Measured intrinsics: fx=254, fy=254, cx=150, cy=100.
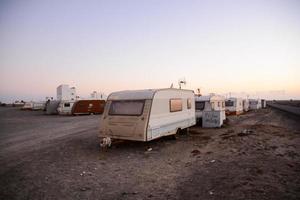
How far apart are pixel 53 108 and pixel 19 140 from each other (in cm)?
2523

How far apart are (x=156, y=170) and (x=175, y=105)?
18.3 ft

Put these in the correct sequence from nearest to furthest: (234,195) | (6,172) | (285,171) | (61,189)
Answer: (234,195), (61,189), (285,171), (6,172)

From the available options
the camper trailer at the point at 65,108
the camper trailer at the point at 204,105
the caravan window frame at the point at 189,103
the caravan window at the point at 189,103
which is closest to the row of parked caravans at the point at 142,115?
the caravan window frame at the point at 189,103

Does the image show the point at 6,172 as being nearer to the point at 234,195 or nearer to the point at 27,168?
the point at 27,168

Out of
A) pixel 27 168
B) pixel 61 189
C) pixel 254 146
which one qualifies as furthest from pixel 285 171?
pixel 27 168

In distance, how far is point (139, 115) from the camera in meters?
10.9

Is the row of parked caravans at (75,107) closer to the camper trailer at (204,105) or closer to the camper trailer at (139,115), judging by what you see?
the camper trailer at (204,105)

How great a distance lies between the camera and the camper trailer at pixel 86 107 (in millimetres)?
35469

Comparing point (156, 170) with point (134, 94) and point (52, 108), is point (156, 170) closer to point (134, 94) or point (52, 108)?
point (134, 94)

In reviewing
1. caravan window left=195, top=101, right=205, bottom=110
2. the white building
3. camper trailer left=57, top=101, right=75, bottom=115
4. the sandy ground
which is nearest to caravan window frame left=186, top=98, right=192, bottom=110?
the sandy ground

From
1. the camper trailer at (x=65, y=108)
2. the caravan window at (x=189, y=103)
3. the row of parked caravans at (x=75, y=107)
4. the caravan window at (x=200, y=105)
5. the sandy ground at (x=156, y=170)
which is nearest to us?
the sandy ground at (x=156, y=170)

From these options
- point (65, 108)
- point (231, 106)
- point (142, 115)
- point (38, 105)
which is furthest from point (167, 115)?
point (38, 105)

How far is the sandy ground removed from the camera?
20.6 ft

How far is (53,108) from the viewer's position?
3853 cm
